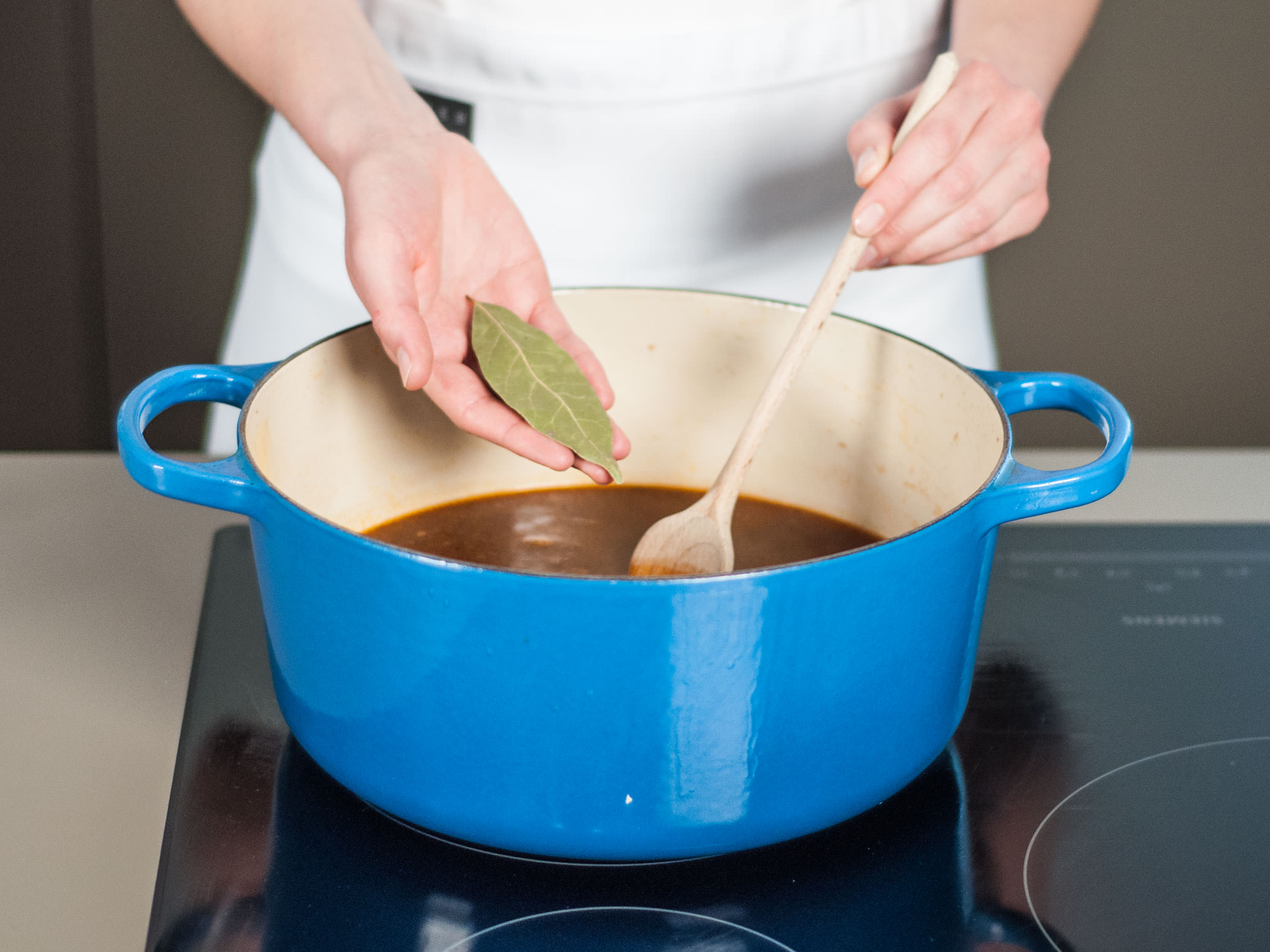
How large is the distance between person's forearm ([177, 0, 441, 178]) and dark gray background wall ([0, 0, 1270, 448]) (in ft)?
1.52

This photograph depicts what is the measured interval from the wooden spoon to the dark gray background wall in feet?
2.90

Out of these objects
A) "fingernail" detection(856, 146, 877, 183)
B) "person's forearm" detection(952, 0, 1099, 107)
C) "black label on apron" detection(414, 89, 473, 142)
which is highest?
"person's forearm" detection(952, 0, 1099, 107)

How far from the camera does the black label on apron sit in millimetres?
929

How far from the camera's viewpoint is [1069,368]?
161 cm

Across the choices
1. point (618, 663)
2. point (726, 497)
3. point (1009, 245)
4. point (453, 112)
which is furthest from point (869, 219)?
point (1009, 245)

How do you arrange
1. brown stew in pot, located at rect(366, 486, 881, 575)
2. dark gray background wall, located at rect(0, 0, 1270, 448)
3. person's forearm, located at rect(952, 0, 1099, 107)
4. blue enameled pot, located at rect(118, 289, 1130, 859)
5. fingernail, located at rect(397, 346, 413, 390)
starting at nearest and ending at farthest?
blue enameled pot, located at rect(118, 289, 1130, 859), fingernail, located at rect(397, 346, 413, 390), brown stew in pot, located at rect(366, 486, 881, 575), person's forearm, located at rect(952, 0, 1099, 107), dark gray background wall, located at rect(0, 0, 1270, 448)

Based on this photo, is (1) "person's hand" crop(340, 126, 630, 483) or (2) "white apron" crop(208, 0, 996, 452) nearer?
(1) "person's hand" crop(340, 126, 630, 483)

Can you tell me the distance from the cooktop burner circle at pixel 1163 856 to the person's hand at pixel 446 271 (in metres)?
0.28

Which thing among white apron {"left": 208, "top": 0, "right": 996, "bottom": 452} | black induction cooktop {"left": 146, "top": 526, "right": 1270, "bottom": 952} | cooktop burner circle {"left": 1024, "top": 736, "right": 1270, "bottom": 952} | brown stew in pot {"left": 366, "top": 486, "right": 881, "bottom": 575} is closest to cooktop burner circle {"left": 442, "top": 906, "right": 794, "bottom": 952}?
black induction cooktop {"left": 146, "top": 526, "right": 1270, "bottom": 952}

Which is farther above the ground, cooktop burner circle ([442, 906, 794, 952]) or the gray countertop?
cooktop burner circle ([442, 906, 794, 952])

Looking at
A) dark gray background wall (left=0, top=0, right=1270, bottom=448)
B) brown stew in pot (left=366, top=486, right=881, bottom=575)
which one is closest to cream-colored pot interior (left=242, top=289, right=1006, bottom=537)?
brown stew in pot (left=366, top=486, right=881, bottom=575)

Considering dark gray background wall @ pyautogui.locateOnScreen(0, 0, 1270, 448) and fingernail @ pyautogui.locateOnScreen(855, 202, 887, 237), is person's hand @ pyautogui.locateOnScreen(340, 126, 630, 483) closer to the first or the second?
fingernail @ pyautogui.locateOnScreen(855, 202, 887, 237)

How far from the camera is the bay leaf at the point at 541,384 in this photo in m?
0.61

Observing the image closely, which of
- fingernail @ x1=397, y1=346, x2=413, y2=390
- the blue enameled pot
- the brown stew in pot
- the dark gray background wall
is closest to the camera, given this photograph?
the blue enameled pot
